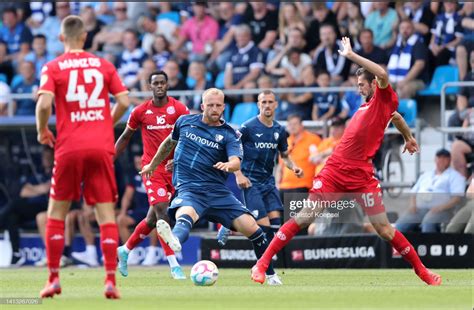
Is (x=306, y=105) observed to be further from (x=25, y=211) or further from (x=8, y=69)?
(x=8, y=69)

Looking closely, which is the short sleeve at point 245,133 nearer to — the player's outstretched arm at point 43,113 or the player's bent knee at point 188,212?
the player's bent knee at point 188,212

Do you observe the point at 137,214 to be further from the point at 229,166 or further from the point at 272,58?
the point at 229,166

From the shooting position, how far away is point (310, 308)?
32.3 ft

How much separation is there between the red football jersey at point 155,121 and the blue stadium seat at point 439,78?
6.53 meters

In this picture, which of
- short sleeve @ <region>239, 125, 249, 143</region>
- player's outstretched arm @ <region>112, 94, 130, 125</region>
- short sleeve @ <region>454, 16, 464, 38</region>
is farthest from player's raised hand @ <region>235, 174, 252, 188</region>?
short sleeve @ <region>454, 16, 464, 38</region>

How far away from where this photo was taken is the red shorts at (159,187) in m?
15.7

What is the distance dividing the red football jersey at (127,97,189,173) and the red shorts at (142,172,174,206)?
9 cm

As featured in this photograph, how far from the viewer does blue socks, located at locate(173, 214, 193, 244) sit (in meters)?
12.8

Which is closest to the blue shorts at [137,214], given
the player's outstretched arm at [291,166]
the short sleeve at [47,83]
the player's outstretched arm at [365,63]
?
the player's outstretched arm at [291,166]

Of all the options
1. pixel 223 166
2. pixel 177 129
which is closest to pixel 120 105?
pixel 223 166

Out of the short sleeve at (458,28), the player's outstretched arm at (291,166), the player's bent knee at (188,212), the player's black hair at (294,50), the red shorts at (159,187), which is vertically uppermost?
the short sleeve at (458,28)

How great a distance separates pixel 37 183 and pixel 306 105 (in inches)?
205

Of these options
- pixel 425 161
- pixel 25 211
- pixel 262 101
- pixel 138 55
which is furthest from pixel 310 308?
pixel 138 55

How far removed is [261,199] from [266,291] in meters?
4.12
